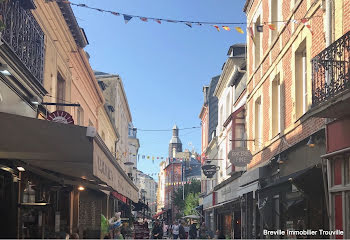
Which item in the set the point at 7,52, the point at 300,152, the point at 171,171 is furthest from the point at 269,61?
the point at 171,171

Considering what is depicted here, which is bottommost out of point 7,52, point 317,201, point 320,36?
point 317,201

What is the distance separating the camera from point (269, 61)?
48.9ft

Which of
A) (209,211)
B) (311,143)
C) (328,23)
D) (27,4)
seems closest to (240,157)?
(311,143)

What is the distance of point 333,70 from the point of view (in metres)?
7.85

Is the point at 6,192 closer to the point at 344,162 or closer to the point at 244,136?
the point at 344,162

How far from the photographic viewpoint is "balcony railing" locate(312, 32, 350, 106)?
7375 millimetres

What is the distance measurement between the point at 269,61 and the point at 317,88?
687 cm

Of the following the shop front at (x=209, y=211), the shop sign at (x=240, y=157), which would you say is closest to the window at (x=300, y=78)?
the shop sign at (x=240, y=157)

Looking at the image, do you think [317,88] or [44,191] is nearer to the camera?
[317,88]

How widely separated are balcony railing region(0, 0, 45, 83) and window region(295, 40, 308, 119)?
636 centimetres

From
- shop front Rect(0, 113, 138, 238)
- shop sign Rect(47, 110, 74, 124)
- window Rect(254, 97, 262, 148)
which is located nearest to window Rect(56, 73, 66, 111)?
shop front Rect(0, 113, 138, 238)

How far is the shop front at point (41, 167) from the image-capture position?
24.0 feet

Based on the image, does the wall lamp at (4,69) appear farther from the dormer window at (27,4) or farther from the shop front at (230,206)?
the shop front at (230,206)

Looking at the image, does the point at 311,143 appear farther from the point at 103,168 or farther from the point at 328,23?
the point at 103,168
